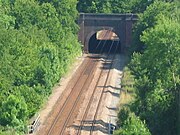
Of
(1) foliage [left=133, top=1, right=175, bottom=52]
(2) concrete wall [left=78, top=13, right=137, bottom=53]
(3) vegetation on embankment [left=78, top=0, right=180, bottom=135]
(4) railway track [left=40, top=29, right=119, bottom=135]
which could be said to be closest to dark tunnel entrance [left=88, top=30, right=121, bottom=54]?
(2) concrete wall [left=78, top=13, right=137, bottom=53]

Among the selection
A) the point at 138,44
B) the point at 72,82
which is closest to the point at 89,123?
the point at 72,82

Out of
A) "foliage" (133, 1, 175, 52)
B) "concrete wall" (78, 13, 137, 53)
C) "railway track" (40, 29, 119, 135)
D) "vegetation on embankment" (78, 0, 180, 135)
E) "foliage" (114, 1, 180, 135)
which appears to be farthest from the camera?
"concrete wall" (78, 13, 137, 53)

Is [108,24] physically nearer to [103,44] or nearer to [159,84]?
[103,44]

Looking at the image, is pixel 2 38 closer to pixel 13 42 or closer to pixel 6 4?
pixel 13 42

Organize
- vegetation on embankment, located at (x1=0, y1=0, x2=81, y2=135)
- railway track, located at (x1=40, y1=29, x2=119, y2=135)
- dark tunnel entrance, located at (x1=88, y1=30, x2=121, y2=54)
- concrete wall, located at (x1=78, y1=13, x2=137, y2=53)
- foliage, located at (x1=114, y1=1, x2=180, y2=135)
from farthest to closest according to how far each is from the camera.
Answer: dark tunnel entrance, located at (x1=88, y1=30, x2=121, y2=54), concrete wall, located at (x1=78, y1=13, x2=137, y2=53), railway track, located at (x1=40, y1=29, x2=119, y2=135), vegetation on embankment, located at (x1=0, y1=0, x2=81, y2=135), foliage, located at (x1=114, y1=1, x2=180, y2=135)

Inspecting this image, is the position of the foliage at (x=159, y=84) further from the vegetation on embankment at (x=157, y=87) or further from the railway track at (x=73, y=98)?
the railway track at (x=73, y=98)

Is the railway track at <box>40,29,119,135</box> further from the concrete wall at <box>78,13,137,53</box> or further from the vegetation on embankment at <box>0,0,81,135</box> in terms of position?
the concrete wall at <box>78,13,137,53</box>

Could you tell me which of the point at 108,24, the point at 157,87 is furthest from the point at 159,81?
the point at 108,24
